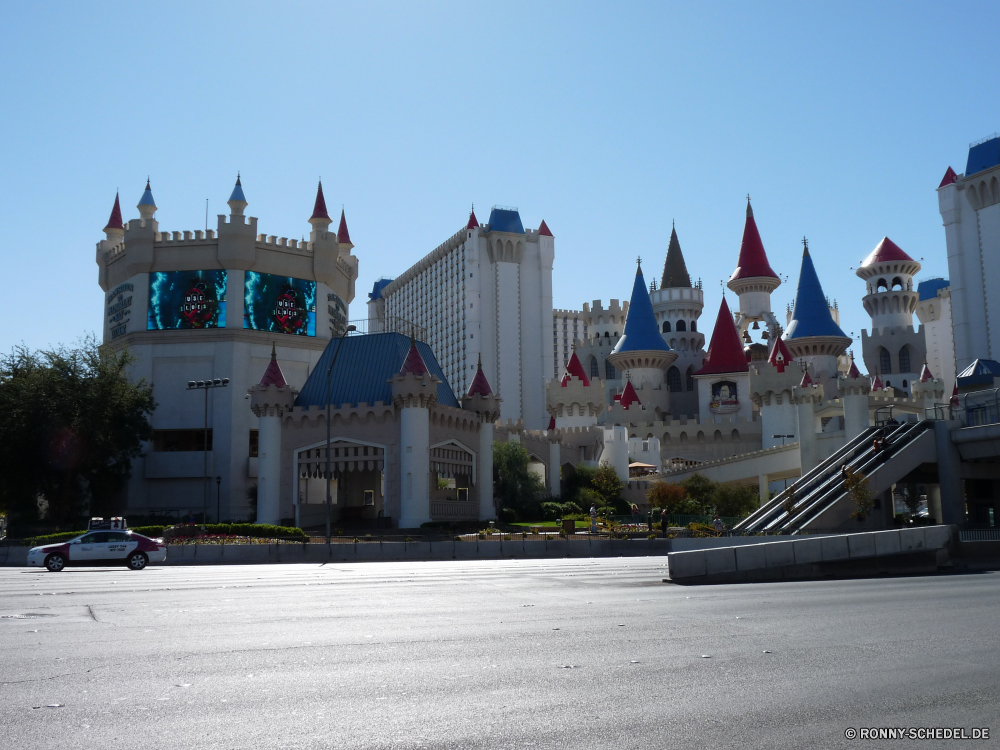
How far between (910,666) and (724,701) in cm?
241

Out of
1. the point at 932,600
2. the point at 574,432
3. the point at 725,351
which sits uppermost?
the point at 725,351

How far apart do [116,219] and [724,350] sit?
153 ft

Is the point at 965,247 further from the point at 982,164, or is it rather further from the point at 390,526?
the point at 390,526

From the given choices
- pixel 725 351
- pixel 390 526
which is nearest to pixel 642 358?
pixel 725 351

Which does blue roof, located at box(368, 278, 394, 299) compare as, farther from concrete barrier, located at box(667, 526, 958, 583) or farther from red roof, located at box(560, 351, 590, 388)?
concrete barrier, located at box(667, 526, 958, 583)

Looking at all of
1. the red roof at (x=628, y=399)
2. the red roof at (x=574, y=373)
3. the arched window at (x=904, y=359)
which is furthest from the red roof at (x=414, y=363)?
the arched window at (x=904, y=359)

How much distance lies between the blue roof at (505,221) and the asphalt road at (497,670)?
98.7 meters

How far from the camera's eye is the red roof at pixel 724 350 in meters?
75.8

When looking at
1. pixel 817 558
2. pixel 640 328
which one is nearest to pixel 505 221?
pixel 640 328

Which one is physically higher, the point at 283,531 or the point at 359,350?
the point at 359,350

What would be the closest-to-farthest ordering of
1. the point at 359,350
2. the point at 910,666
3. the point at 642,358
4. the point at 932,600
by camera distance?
the point at 910,666 → the point at 932,600 → the point at 359,350 → the point at 642,358

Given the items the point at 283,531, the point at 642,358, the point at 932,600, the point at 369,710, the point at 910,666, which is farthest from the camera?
the point at 642,358

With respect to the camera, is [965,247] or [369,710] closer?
[369,710]

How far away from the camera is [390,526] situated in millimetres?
43406
